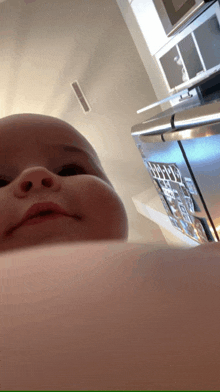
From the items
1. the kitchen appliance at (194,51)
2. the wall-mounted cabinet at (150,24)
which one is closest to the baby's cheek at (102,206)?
the kitchen appliance at (194,51)

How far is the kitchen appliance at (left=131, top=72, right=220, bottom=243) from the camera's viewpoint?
542 millimetres

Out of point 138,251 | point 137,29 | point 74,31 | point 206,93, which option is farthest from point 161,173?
point 74,31

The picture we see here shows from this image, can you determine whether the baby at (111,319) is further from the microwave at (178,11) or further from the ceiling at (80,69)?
the ceiling at (80,69)

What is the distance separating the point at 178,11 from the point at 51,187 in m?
1.46

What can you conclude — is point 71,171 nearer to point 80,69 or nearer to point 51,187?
point 51,187

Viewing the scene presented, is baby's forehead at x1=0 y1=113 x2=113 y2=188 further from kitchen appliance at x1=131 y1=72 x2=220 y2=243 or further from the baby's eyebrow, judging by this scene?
kitchen appliance at x1=131 y1=72 x2=220 y2=243

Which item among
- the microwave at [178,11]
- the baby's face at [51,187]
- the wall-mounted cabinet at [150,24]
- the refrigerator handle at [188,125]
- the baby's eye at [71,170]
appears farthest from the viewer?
the wall-mounted cabinet at [150,24]

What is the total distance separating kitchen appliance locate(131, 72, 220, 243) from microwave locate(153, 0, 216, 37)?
27.4 inches

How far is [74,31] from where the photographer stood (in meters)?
2.14

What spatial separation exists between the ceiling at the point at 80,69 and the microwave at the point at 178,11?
728 millimetres

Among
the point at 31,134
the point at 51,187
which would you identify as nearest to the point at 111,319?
the point at 51,187

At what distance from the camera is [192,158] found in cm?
64

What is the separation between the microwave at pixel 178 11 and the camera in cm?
123

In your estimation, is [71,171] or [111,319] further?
[71,171]
